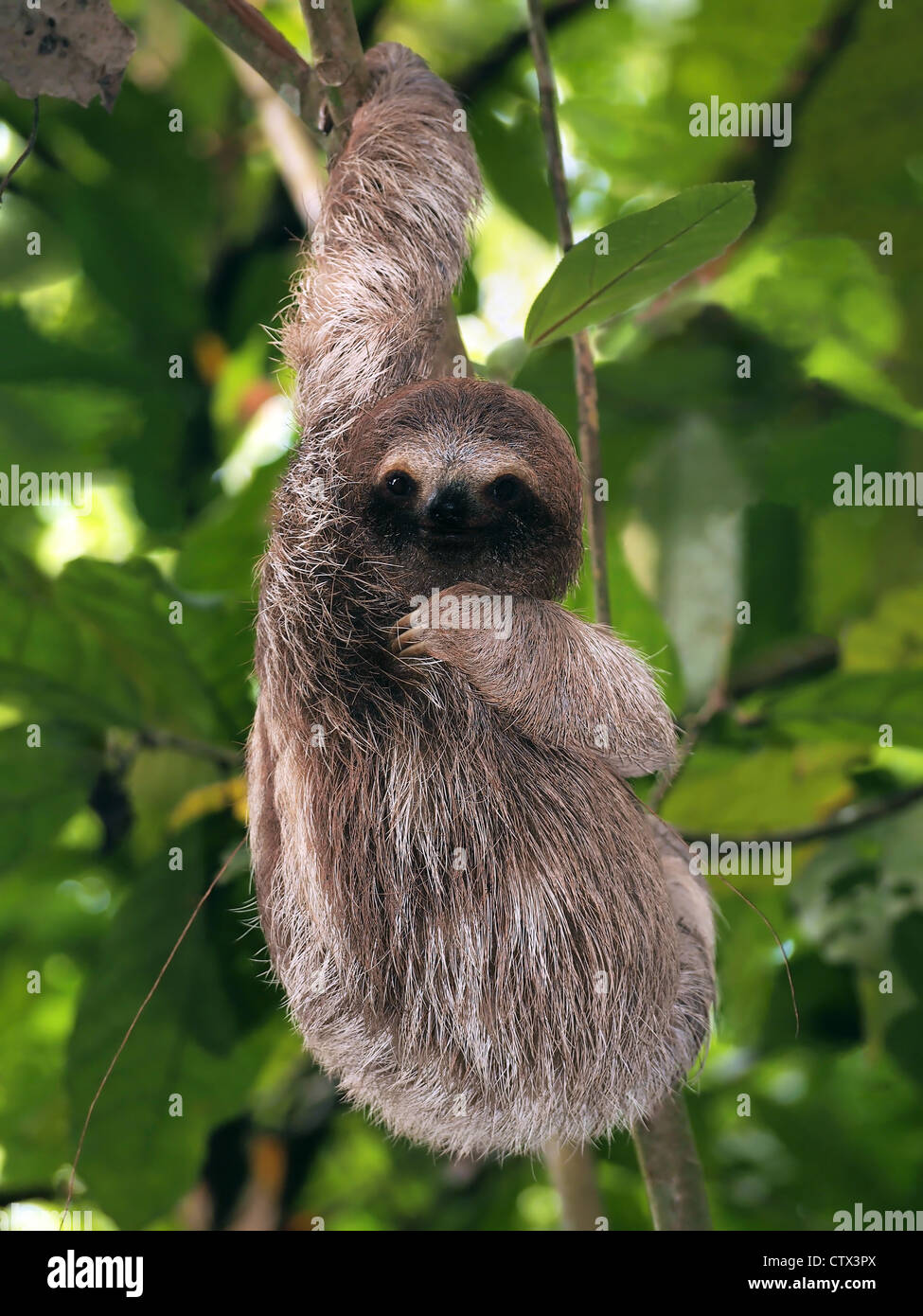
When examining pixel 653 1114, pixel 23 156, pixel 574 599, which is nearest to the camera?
pixel 23 156

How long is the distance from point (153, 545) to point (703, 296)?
279cm

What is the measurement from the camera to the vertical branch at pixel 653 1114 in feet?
9.24

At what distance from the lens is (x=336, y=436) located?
2717 millimetres

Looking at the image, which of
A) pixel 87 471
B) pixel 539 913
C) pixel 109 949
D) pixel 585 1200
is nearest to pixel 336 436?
pixel 539 913

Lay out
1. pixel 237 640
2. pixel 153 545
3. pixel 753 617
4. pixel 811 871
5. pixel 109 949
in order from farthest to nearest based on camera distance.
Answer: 1. pixel 753 617
2. pixel 153 545
3. pixel 811 871
4. pixel 237 640
5. pixel 109 949

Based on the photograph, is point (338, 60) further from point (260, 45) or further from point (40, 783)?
point (40, 783)

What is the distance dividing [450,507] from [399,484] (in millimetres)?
183

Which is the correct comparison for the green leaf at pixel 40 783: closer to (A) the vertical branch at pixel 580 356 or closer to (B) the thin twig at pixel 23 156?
(B) the thin twig at pixel 23 156

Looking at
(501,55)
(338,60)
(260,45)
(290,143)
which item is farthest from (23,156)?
(501,55)

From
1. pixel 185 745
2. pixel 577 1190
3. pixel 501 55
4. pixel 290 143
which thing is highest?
pixel 501 55

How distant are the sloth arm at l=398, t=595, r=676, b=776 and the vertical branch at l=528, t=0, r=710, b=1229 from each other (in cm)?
45

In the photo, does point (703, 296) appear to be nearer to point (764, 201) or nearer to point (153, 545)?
point (764, 201)

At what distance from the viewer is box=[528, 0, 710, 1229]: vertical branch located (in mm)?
2816

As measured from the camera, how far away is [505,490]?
240 cm
